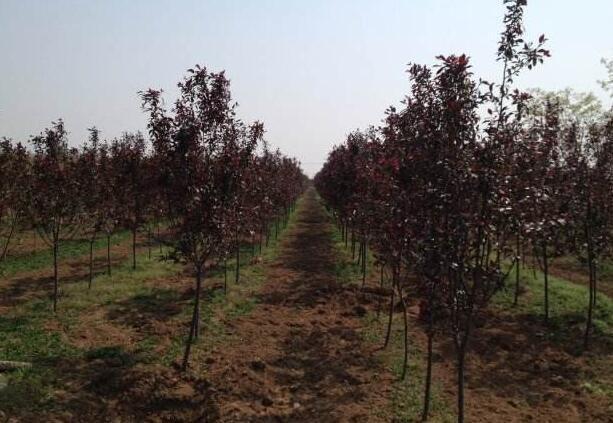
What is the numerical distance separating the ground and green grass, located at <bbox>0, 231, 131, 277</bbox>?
128 centimetres

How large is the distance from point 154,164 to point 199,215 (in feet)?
6.15

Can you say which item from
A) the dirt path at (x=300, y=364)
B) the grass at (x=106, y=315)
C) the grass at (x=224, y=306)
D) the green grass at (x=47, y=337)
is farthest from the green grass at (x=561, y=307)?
the green grass at (x=47, y=337)

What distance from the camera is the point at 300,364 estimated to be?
39.1ft

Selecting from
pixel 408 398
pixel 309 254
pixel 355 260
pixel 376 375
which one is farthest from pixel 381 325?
pixel 309 254

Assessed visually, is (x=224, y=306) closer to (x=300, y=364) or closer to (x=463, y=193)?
(x=300, y=364)

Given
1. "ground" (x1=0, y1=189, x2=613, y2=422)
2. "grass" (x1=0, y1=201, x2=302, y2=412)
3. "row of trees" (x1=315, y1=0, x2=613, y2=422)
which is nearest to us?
"row of trees" (x1=315, y1=0, x2=613, y2=422)

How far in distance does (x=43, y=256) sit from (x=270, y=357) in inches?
644

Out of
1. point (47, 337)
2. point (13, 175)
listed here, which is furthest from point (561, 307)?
point (13, 175)

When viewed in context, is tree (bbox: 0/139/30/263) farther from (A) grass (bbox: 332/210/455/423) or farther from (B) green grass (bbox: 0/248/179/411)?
(A) grass (bbox: 332/210/455/423)

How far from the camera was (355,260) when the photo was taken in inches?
976

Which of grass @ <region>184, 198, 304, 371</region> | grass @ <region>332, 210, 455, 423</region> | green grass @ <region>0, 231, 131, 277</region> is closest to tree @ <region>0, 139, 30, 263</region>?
green grass @ <region>0, 231, 131, 277</region>

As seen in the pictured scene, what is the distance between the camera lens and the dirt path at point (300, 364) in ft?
31.3

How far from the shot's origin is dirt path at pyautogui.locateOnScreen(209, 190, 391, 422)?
9555 mm

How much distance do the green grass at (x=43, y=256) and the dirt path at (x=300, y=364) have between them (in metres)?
10.8
